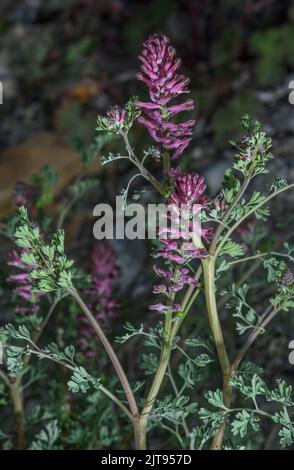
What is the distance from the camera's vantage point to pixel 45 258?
1361 mm

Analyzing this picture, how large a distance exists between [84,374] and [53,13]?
3590 mm

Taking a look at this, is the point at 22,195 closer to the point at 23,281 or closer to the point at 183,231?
the point at 23,281

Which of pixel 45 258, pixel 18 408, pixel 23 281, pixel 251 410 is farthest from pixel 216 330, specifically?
pixel 18 408

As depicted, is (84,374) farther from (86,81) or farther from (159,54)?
(86,81)

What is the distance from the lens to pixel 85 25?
171 inches

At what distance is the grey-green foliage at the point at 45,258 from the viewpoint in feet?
4.26

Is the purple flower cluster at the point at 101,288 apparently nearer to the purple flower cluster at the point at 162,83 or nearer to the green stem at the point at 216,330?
the green stem at the point at 216,330

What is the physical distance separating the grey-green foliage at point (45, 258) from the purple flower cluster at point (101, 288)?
42cm

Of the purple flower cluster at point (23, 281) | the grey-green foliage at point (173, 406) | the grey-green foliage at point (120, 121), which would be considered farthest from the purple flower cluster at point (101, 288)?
the grey-green foliage at point (120, 121)

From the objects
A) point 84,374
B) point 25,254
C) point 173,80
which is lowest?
point 84,374

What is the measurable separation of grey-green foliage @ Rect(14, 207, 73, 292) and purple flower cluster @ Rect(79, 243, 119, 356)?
1.38 ft

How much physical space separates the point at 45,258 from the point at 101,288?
1.40 feet
